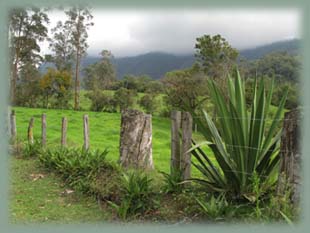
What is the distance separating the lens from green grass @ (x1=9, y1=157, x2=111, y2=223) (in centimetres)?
480

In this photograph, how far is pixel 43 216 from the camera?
4.88 meters

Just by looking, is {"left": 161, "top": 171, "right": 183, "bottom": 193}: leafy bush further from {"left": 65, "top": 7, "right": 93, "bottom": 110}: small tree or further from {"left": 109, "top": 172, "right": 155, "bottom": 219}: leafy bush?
{"left": 65, "top": 7, "right": 93, "bottom": 110}: small tree

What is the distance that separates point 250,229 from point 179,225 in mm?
916

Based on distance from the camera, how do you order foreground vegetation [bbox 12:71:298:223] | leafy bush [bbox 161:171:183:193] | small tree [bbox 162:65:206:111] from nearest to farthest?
foreground vegetation [bbox 12:71:298:223] → leafy bush [bbox 161:171:183:193] → small tree [bbox 162:65:206:111]

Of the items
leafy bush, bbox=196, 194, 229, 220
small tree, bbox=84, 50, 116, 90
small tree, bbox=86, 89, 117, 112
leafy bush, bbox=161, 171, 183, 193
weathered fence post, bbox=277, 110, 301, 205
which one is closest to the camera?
weathered fence post, bbox=277, 110, 301, 205

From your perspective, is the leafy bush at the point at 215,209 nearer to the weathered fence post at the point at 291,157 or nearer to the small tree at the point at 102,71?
the weathered fence post at the point at 291,157

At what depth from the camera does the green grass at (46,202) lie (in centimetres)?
480

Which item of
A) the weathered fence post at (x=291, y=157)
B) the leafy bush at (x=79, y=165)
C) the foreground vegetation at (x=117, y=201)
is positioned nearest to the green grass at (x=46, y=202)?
the foreground vegetation at (x=117, y=201)

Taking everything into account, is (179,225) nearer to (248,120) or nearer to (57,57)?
(248,120)

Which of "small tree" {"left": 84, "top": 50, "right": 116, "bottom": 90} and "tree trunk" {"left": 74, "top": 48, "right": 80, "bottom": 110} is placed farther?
"small tree" {"left": 84, "top": 50, "right": 116, "bottom": 90}

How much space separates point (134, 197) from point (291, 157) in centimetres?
207

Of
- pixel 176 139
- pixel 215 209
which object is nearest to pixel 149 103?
pixel 176 139

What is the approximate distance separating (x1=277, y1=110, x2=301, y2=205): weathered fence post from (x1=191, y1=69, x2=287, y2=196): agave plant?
0.51m

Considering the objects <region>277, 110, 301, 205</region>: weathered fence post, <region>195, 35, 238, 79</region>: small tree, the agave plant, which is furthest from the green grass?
<region>195, 35, 238, 79</region>: small tree
